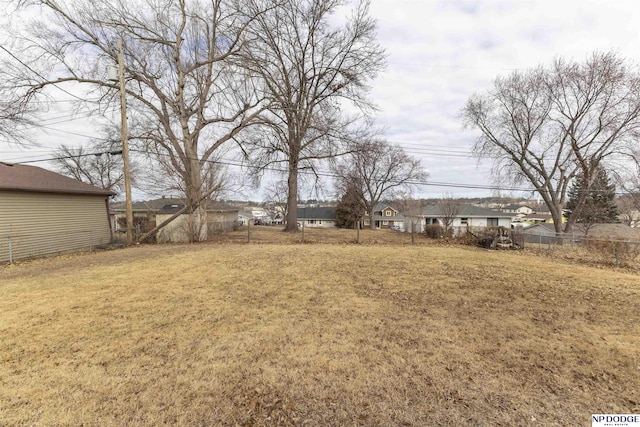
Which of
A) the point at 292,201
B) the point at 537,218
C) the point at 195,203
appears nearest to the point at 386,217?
the point at 537,218

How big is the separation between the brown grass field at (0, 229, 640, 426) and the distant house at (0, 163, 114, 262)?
530cm

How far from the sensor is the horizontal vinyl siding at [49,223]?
9.29 metres

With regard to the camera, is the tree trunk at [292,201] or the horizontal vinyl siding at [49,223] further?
the tree trunk at [292,201]

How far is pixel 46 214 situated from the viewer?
1048cm

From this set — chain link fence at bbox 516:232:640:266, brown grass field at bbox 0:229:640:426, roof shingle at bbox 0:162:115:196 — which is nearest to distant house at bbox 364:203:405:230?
chain link fence at bbox 516:232:640:266

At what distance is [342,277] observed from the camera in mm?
6230

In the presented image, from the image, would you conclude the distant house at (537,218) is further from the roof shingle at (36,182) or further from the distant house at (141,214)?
the roof shingle at (36,182)

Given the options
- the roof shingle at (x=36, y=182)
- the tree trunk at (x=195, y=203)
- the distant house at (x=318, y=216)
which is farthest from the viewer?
the distant house at (x=318, y=216)

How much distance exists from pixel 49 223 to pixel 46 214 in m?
0.37

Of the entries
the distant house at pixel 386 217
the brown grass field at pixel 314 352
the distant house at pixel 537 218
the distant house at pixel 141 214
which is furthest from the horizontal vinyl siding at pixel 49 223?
the distant house at pixel 537 218

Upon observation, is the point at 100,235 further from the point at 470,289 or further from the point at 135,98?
the point at 470,289

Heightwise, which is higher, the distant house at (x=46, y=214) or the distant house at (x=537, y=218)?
the distant house at (x=46, y=214)

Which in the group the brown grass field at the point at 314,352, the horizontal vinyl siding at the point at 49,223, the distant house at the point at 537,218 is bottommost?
the distant house at the point at 537,218

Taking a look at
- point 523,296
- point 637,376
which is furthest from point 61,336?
point 523,296
